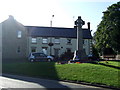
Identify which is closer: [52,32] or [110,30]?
[110,30]

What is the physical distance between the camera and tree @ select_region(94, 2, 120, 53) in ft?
123

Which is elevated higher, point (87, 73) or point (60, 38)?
point (60, 38)

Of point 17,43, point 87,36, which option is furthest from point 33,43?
point 87,36

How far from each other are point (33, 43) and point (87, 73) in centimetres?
3322

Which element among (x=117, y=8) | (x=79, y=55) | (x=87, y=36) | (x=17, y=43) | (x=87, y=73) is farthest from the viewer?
(x=87, y=36)

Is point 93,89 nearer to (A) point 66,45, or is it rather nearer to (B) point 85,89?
(B) point 85,89

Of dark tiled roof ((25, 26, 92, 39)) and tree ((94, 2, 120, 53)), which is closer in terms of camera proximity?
tree ((94, 2, 120, 53))

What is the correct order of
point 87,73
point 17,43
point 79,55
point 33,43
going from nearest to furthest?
point 87,73, point 79,55, point 17,43, point 33,43

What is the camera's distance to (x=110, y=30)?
38.5 m

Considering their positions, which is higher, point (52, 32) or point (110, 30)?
point (52, 32)

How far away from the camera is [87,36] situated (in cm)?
5231

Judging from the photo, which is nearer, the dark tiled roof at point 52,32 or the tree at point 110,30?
the tree at point 110,30

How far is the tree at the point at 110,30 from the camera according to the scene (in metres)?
37.5

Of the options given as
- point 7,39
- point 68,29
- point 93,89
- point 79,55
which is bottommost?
point 93,89
